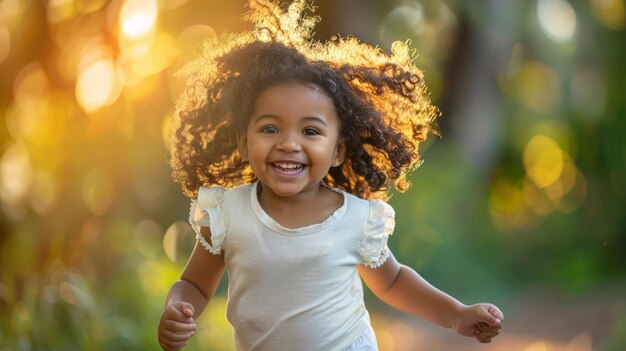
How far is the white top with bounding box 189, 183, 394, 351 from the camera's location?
179cm

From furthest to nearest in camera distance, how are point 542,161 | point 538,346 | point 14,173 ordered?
point 542,161
point 538,346
point 14,173

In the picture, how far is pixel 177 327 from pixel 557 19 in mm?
2962

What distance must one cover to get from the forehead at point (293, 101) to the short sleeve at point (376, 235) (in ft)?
0.63

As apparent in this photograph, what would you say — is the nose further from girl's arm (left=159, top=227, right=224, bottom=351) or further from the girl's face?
girl's arm (left=159, top=227, right=224, bottom=351)

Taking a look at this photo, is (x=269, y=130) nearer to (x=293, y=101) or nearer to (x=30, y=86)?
(x=293, y=101)

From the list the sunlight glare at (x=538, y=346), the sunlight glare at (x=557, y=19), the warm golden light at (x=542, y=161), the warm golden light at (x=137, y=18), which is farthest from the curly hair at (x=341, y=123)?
the warm golden light at (x=542, y=161)

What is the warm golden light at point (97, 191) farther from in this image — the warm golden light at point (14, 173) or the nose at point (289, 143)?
the nose at point (289, 143)

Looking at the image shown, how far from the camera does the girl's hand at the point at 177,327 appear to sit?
1.67 m

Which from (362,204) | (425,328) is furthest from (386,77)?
A: (425,328)

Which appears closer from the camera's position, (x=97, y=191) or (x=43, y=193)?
(x=43, y=193)

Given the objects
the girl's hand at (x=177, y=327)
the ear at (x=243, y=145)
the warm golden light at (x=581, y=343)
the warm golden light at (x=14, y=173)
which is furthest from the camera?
the warm golden light at (x=581, y=343)

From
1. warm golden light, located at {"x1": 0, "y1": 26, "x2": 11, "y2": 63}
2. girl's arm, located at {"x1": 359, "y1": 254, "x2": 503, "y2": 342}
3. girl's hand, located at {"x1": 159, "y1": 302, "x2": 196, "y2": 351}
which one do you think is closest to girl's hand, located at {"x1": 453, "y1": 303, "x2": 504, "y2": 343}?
girl's arm, located at {"x1": 359, "y1": 254, "x2": 503, "y2": 342}

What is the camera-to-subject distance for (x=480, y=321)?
6.26 ft

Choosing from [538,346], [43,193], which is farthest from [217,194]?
[538,346]
